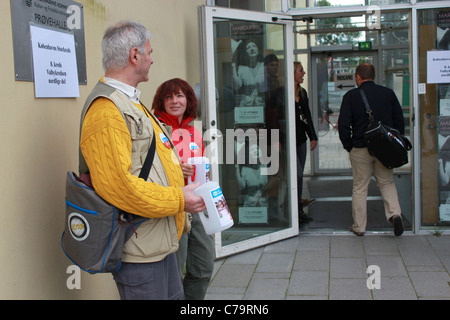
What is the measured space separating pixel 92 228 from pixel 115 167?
26 centimetres

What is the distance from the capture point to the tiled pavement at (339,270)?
399 cm

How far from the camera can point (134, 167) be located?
6.95 feet

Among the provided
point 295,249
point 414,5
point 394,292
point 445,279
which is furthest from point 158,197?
point 414,5

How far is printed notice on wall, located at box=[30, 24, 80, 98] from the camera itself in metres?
2.34

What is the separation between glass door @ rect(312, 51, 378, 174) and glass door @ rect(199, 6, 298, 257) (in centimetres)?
468

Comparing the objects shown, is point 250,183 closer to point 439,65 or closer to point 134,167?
point 439,65

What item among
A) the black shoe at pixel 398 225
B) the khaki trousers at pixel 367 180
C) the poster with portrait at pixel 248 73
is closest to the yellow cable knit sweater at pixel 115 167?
the poster with portrait at pixel 248 73

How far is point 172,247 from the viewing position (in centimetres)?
223

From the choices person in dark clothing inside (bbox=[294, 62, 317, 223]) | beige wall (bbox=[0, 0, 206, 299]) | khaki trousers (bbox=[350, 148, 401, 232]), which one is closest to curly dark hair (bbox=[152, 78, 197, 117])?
beige wall (bbox=[0, 0, 206, 299])

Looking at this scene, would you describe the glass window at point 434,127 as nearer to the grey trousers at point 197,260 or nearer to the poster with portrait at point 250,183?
the poster with portrait at point 250,183

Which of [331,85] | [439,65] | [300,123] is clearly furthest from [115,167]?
[331,85]

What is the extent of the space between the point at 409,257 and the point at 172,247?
323 cm

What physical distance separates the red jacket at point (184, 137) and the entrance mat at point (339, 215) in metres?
3.20

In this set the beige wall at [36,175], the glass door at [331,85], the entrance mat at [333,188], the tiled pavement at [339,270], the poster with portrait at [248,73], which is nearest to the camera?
the beige wall at [36,175]
